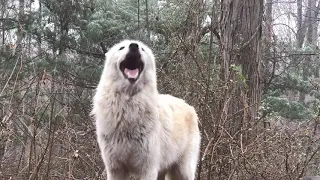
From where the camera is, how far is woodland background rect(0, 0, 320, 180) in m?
5.49

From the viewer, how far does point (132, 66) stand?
427 centimetres

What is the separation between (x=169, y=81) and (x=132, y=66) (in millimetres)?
3508

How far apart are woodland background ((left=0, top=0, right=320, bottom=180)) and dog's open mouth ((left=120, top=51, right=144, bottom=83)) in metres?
0.84

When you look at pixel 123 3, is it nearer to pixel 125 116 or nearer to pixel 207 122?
pixel 207 122

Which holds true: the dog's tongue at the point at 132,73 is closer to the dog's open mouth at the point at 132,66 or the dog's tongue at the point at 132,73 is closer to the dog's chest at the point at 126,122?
the dog's open mouth at the point at 132,66

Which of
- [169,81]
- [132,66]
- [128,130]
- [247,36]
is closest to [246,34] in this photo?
[247,36]

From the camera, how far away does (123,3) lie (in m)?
11.8

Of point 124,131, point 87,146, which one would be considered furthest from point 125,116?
point 87,146

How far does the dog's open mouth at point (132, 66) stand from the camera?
4133 millimetres

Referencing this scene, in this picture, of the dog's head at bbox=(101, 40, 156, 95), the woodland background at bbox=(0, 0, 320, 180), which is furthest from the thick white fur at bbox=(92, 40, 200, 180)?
the woodland background at bbox=(0, 0, 320, 180)

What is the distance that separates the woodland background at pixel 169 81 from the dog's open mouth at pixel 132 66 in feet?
2.74

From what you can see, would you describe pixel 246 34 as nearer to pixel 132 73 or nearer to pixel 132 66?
pixel 132 66

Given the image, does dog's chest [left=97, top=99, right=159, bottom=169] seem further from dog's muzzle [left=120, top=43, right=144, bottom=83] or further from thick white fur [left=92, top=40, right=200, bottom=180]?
dog's muzzle [left=120, top=43, right=144, bottom=83]

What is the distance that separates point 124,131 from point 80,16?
773 cm
